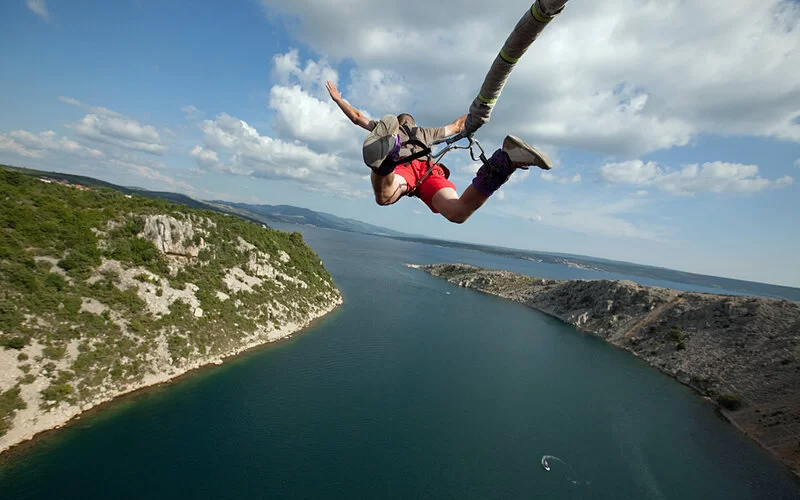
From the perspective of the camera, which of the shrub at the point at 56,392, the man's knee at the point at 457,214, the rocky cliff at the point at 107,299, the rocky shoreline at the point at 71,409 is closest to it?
the man's knee at the point at 457,214

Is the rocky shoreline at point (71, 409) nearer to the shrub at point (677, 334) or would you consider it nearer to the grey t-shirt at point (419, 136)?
the grey t-shirt at point (419, 136)

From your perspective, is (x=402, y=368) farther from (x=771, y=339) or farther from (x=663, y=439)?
(x=771, y=339)

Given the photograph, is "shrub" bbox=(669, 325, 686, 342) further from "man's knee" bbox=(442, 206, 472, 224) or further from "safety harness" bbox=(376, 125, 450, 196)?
"safety harness" bbox=(376, 125, 450, 196)

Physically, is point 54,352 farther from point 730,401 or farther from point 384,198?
point 730,401

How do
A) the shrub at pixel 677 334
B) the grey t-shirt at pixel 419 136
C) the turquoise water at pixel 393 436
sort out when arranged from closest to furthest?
the grey t-shirt at pixel 419 136, the turquoise water at pixel 393 436, the shrub at pixel 677 334

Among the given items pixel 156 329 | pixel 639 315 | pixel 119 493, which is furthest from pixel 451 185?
pixel 639 315

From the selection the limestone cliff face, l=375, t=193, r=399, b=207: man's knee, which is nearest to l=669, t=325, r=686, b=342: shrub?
the limestone cliff face

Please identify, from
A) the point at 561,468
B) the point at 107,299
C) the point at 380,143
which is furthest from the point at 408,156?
the point at 107,299

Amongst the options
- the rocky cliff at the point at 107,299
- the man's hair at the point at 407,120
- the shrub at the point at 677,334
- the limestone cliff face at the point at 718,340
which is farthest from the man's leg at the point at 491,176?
the shrub at the point at 677,334
